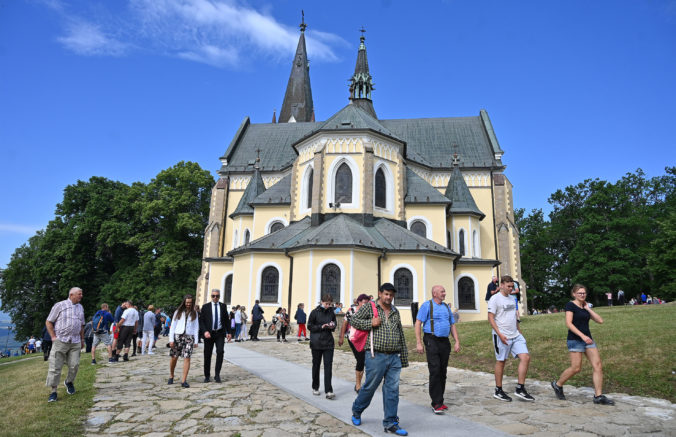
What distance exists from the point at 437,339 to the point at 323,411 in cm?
196

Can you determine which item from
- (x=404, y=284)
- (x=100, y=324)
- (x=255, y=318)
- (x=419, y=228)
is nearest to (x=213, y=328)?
(x=100, y=324)

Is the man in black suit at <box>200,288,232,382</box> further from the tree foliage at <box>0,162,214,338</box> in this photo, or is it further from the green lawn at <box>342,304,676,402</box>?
the tree foliage at <box>0,162,214,338</box>

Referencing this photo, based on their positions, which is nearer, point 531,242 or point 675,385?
point 675,385

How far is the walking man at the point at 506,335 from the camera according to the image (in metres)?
6.66

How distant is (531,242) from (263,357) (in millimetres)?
42923

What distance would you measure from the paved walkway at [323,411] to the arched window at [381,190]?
62.4 feet

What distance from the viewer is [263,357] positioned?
12.2 meters

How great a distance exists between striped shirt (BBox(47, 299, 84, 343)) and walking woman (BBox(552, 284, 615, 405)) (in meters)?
8.13

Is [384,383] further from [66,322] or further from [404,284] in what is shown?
[404,284]

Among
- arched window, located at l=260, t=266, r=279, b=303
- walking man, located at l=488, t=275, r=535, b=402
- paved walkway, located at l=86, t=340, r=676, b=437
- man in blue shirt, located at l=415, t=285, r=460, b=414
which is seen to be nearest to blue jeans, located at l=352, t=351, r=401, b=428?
paved walkway, located at l=86, t=340, r=676, b=437

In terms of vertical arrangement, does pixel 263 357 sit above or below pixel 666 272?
below

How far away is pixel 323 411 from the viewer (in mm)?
6000

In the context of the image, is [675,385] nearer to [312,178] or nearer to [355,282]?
[355,282]

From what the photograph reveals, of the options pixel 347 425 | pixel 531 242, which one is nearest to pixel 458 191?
pixel 531 242
